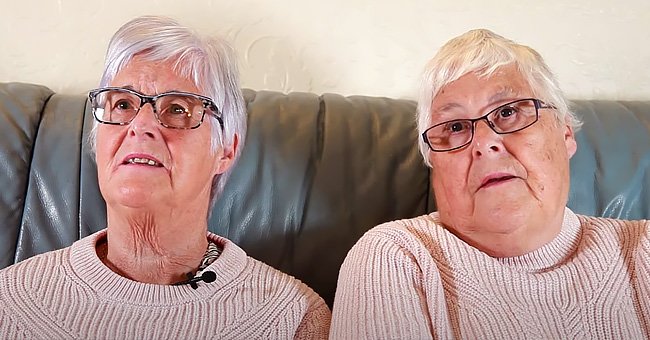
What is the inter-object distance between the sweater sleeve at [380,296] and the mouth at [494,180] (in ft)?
0.65

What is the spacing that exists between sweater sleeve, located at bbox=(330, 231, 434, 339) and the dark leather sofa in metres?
0.23

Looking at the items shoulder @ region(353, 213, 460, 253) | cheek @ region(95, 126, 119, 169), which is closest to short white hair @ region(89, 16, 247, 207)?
cheek @ region(95, 126, 119, 169)

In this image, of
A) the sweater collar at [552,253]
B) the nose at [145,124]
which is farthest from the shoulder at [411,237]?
→ the nose at [145,124]

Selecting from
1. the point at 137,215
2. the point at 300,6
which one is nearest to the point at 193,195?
the point at 137,215

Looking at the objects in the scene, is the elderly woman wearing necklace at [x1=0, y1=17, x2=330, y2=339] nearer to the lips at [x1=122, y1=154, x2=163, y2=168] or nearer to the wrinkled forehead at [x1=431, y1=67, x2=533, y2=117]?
the lips at [x1=122, y1=154, x2=163, y2=168]

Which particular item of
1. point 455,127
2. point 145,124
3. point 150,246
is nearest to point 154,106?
point 145,124

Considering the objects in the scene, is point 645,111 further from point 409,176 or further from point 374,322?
point 374,322

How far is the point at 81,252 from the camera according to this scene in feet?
4.51

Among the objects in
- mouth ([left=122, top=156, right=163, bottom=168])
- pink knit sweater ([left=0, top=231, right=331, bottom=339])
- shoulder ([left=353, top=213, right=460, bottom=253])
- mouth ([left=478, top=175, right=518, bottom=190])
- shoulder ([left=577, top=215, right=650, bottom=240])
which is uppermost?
mouth ([left=478, top=175, right=518, bottom=190])

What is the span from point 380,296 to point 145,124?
0.55m

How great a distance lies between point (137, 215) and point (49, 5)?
82 centimetres

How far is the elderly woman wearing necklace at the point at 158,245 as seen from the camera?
1300 mm

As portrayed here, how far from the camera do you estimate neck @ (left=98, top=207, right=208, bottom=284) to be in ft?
4.57

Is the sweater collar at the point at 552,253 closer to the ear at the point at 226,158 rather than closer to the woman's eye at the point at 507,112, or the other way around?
the woman's eye at the point at 507,112
